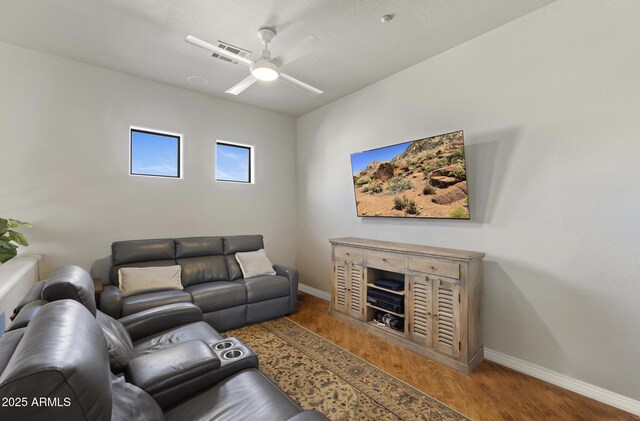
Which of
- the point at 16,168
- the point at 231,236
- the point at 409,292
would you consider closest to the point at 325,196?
the point at 231,236

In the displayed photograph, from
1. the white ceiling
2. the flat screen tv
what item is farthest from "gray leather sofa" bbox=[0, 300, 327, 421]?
the white ceiling

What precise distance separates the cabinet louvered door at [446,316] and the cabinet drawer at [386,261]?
0.39m

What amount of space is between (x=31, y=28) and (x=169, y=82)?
1.32 m

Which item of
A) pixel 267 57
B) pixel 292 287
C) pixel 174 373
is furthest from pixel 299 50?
pixel 292 287

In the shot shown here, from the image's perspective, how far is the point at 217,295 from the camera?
10.4 ft

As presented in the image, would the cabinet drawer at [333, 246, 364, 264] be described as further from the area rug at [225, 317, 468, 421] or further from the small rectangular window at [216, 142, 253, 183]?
the small rectangular window at [216, 142, 253, 183]

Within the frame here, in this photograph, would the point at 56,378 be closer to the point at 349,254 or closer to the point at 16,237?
the point at 16,237

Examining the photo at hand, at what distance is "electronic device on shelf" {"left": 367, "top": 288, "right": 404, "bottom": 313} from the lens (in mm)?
2994

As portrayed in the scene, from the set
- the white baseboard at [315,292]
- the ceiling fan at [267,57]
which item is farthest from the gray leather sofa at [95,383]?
the white baseboard at [315,292]

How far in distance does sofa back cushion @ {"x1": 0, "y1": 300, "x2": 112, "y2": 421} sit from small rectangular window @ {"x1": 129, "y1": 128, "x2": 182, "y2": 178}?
327 cm

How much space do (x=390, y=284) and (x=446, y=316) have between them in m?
0.66

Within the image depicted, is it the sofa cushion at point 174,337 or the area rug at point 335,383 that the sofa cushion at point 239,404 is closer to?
the sofa cushion at point 174,337

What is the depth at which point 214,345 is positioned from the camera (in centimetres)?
187

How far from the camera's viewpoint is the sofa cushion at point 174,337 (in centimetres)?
204
